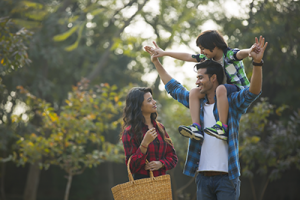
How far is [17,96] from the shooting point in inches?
365

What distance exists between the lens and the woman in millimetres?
2344

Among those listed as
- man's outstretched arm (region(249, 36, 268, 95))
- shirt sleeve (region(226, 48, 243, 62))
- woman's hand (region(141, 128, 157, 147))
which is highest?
shirt sleeve (region(226, 48, 243, 62))

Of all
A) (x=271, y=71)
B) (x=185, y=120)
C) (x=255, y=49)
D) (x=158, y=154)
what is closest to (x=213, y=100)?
(x=255, y=49)

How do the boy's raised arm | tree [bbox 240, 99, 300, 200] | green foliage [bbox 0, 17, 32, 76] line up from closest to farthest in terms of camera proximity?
the boy's raised arm
green foliage [bbox 0, 17, 32, 76]
tree [bbox 240, 99, 300, 200]

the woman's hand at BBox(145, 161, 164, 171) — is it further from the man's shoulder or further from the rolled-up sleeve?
the man's shoulder

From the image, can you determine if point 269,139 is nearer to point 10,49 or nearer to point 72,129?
point 72,129

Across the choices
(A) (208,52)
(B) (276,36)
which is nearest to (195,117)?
(A) (208,52)

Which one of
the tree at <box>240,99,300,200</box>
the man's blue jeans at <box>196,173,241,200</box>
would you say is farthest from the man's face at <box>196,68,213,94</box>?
the tree at <box>240,99,300,200</box>

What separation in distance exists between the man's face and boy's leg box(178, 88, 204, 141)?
0.06 m

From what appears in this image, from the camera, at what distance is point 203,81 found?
213cm

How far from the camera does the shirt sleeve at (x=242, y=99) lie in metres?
1.89

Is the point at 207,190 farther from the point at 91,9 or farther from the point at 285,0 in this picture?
the point at 91,9

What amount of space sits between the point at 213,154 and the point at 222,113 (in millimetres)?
273

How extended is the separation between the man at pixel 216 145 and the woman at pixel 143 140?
39 centimetres
